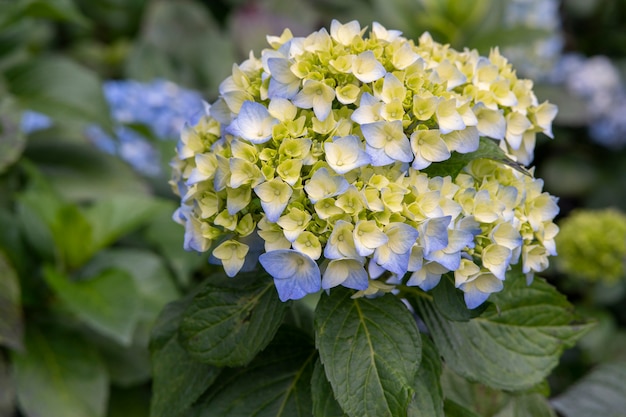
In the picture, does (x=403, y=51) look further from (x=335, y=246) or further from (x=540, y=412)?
Result: (x=540, y=412)

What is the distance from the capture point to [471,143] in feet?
2.59

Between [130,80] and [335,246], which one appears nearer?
[335,246]

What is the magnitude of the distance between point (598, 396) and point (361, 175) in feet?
2.25

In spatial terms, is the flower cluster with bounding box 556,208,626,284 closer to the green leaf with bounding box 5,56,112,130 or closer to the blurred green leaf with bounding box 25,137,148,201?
the blurred green leaf with bounding box 25,137,148,201

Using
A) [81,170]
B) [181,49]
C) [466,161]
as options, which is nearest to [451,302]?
[466,161]

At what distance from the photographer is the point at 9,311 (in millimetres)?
1406

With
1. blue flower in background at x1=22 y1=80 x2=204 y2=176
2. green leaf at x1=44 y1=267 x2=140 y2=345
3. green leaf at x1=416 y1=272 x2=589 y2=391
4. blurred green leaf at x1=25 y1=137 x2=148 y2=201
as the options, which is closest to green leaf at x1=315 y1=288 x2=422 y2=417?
green leaf at x1=416 y1=272 x2=589 y2=391

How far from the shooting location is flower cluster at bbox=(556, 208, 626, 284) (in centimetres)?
180

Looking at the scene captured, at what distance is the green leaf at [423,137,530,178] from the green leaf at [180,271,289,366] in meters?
0.23

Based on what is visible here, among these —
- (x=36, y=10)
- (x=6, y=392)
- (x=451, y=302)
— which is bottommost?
(x=6, y=392)

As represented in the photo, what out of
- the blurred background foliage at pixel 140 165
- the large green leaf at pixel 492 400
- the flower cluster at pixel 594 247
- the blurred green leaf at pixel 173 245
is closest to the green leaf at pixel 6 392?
the blurred background foliage at pixel 140 165

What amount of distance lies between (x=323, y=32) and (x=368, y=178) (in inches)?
7.2

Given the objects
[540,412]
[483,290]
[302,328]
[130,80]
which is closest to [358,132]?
[483,290]

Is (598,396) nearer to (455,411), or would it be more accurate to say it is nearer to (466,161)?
(455,411)
